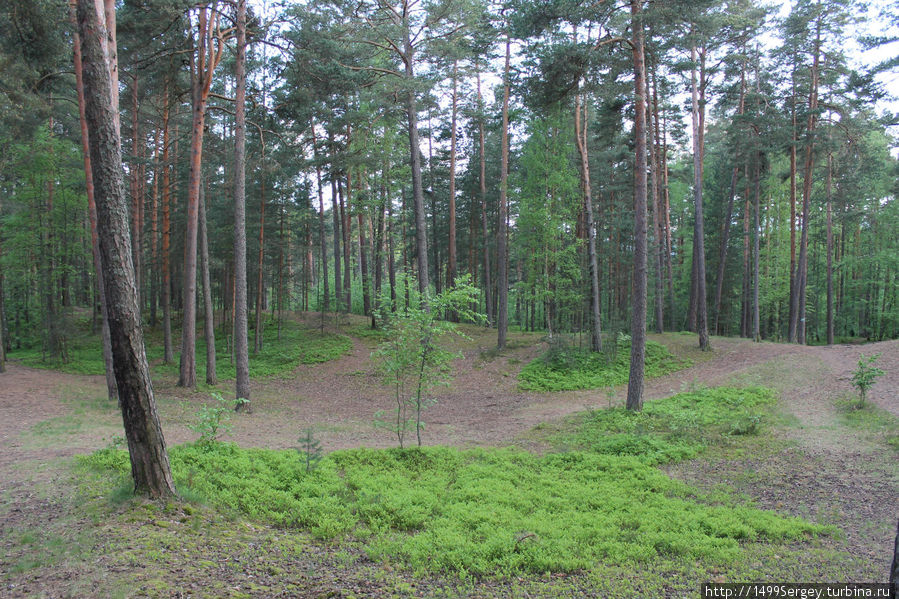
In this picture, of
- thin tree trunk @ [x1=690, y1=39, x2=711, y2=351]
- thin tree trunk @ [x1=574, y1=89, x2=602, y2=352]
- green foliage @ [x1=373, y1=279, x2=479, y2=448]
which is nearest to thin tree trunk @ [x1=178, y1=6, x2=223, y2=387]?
green foliage @ [x1=373, y1=279, x2=479, y2=448]

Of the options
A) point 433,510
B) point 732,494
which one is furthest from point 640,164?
→ point 433,510

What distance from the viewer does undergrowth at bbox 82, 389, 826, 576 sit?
4336mm

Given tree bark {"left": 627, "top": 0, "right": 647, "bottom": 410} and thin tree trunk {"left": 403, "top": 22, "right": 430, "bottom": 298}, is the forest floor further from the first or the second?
thin tree trunk {"left": 403, "top": 22, "right": 430, "bottom": 298}

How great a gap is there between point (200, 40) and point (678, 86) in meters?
18.4

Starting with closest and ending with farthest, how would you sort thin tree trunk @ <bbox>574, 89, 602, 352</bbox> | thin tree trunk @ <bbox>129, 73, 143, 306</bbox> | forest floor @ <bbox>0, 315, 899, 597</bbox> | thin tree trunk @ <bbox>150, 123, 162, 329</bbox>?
forest floor @ <bbox>0, 315, 899, 597</bbox> < thin tree trunk @ <bbox>129, 73, 143, 306</bbox> < thin tree trunk @ <bbox>574, 89, 602, 352</bbox> < thin tree trunk @ <bbox>150, 123, 162, 329</bbox>

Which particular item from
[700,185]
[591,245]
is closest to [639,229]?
[591,245]

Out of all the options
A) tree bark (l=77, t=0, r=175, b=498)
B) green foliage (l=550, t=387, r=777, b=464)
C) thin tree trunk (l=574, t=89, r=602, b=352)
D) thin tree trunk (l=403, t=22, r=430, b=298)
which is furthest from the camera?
thin tree trunk (l=574, t=89, r=602, b=352)

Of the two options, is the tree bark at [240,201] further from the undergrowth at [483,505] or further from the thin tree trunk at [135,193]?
the undergrowth at [483,505]

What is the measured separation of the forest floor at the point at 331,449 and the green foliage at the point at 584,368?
57cm

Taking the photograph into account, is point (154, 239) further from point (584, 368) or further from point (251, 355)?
point (584, 368)

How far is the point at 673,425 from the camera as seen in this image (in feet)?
30.2

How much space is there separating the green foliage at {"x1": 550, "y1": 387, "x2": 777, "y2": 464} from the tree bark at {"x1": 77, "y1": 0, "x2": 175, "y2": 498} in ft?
23.1

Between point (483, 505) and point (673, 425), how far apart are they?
5.58 meters

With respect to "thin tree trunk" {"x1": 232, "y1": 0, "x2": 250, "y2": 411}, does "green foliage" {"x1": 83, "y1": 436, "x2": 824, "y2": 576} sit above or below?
below
